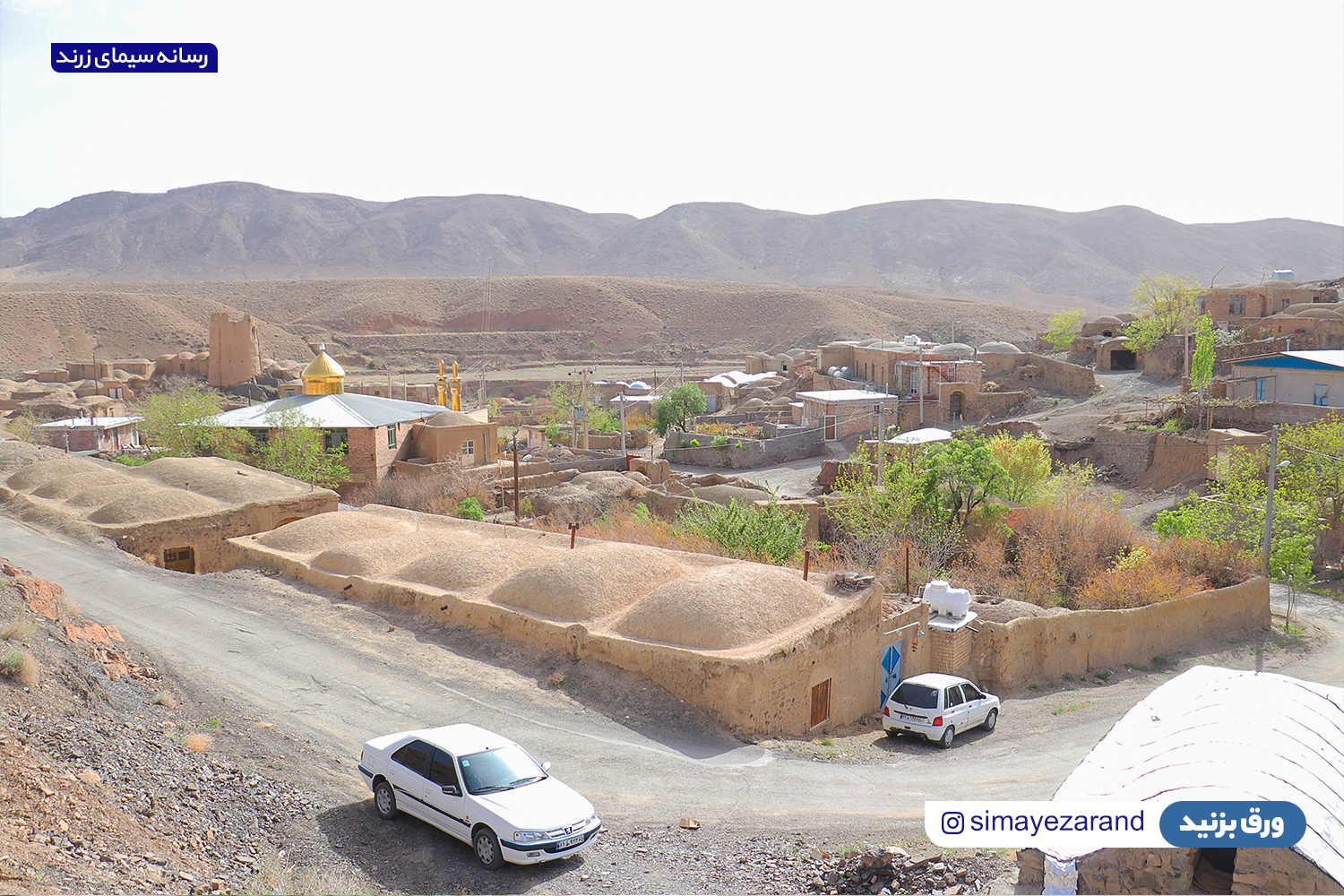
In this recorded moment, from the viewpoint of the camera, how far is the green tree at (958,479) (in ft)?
82.5

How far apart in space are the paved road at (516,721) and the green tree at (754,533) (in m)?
5.77

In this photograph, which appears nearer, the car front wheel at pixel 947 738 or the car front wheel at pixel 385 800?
the car front wheel at pixel 385 800

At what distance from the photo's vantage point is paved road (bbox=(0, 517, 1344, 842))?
10.5 meters

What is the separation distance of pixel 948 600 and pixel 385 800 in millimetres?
11402

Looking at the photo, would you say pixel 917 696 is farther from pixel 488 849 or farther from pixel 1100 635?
pixel 488 849

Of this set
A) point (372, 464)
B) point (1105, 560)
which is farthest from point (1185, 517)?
point (372, 464)

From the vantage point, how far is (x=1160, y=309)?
5653cm

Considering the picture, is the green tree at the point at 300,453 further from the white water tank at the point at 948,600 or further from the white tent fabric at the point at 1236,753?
the white tent fabric at the point at 1236,753

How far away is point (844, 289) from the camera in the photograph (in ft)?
427

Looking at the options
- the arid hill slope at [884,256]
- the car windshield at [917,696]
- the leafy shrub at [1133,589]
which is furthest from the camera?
the arid hill slope at [884,256]

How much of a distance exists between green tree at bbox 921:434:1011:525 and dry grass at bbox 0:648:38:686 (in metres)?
20.6

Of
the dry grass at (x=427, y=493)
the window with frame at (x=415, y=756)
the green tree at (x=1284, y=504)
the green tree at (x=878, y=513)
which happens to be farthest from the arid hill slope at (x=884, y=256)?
the window with frame at (x=415, y=756)

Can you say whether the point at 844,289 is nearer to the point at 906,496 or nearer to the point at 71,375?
the point at 71,375

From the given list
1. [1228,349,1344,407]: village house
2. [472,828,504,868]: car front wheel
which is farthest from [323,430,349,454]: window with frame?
[1228,349,1344,407]: village house
